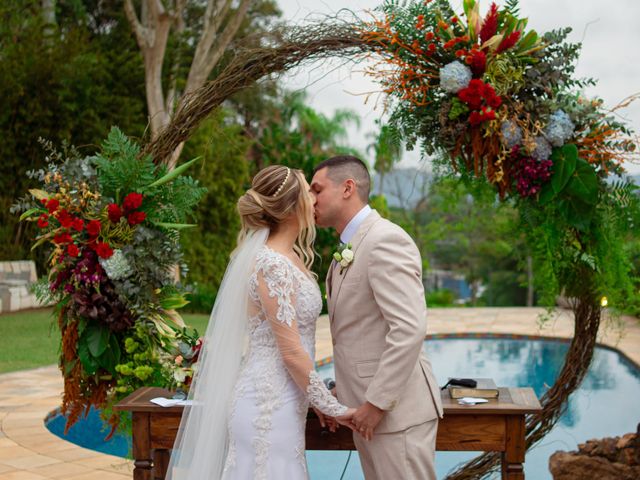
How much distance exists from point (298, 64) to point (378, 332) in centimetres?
173

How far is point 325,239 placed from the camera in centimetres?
1495

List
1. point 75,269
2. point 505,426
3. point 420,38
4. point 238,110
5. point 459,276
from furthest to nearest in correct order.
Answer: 1. point 459,276
2. point 238,110
3. point 75,269
4. point 420,38
5. point 505,426

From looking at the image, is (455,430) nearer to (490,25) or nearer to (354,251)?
(354,251)

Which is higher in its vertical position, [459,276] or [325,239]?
[325,239]

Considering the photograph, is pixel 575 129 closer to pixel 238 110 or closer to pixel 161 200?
pixel 161 200

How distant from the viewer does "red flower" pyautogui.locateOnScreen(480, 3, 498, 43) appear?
10.7ft

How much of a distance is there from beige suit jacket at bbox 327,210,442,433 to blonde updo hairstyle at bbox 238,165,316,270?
8.4 inches

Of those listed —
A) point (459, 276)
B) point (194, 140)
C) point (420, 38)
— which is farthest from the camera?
point (459, 276)

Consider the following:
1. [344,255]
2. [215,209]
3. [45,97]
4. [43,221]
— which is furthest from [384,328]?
[215,209]

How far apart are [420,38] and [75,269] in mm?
2021

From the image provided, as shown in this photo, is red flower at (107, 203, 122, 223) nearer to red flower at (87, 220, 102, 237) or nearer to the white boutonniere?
red flower at (87, 220, 102, 237)

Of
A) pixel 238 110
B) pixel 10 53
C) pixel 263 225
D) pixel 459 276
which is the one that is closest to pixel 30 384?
pixel 263 225

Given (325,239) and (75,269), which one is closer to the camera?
(75,269)

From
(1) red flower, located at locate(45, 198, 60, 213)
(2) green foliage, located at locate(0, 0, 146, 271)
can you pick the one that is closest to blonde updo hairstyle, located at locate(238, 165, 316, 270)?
(1) red flower, located at locate(45, 198, 60, 213)
